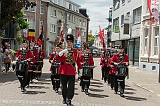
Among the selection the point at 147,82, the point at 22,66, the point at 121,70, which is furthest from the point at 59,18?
the point at 121,70

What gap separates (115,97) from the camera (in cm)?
1252

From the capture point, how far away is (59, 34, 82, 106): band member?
10.1m

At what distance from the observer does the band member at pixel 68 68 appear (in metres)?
10.1

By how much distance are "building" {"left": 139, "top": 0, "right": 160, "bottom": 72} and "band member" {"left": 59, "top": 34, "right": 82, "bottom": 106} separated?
18896 mm

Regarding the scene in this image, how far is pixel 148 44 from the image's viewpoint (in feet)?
101

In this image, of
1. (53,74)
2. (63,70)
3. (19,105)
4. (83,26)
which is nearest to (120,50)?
(53,74)

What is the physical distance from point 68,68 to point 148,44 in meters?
21.7

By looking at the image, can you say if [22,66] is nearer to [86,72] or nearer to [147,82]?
[86,72]

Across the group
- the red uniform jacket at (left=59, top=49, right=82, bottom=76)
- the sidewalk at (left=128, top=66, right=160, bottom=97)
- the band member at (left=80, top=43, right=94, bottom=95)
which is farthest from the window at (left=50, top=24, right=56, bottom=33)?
the red uniform jacket at (left=59, top=49, right=82, bottom=76)

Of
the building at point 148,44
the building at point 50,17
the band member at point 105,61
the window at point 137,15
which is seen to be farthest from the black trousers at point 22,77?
the building at point 50,17

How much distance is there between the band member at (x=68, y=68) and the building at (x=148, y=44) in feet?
62.0

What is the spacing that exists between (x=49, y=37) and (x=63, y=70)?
176 feet

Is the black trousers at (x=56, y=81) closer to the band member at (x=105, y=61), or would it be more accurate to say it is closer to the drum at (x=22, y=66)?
the drum at (x=22, y=66)

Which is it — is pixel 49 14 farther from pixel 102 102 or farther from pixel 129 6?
pixel 102 102
